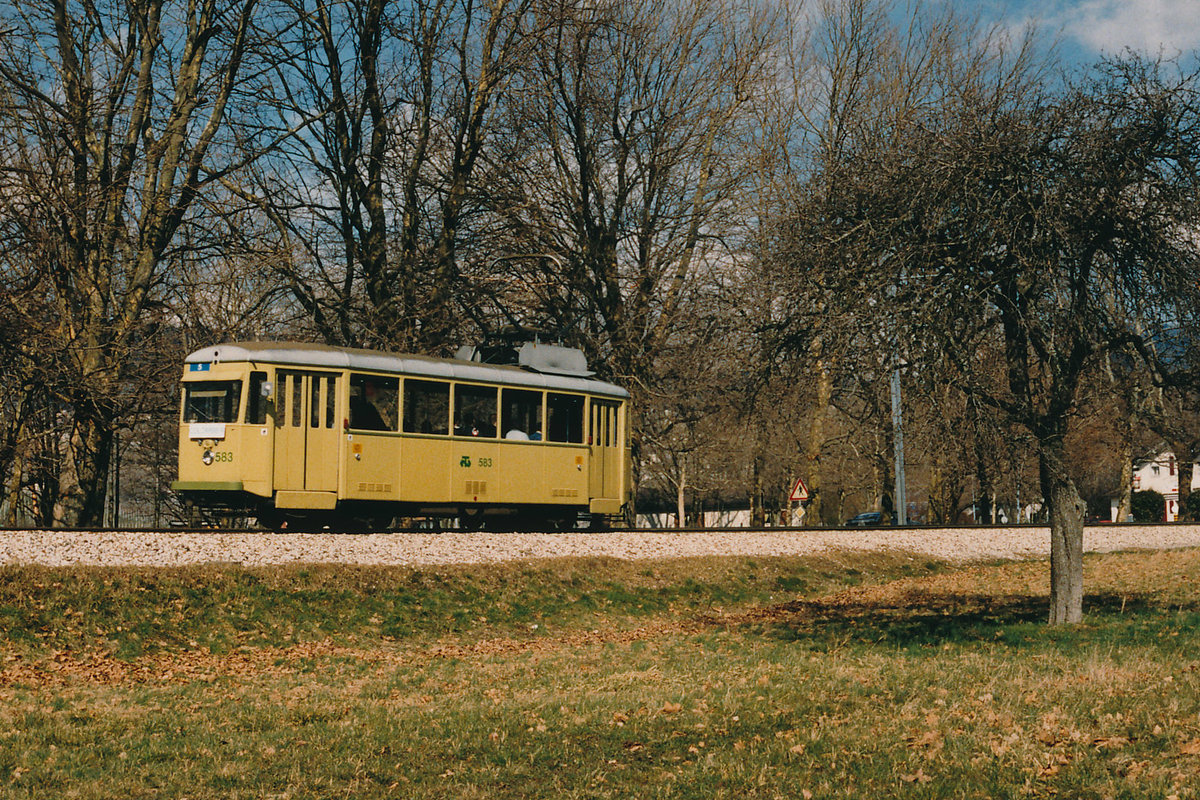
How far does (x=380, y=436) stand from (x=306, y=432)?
1.24 meters

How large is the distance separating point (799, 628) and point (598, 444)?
855 cm

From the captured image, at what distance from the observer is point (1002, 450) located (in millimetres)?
12859

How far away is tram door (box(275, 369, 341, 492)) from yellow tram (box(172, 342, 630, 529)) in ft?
0.05

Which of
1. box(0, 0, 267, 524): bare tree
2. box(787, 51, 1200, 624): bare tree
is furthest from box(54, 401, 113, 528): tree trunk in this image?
box(787, 51, 1200, 624): bare tree

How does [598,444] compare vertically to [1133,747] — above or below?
above

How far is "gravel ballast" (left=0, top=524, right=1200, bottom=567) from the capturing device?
1556cm

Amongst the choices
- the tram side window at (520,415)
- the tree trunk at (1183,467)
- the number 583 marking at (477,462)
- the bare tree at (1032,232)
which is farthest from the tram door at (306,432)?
the tree trunk at (1183,467)

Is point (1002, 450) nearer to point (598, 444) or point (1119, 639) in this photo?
point (1119, 639)

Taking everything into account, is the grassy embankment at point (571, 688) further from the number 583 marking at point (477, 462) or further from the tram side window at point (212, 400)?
the tram side window at point (212, 400)

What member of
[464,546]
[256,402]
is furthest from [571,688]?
[256,402]

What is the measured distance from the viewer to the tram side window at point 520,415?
827 inches

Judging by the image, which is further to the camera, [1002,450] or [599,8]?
[599,8]

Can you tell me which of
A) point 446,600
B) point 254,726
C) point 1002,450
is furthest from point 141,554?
point 1002,450

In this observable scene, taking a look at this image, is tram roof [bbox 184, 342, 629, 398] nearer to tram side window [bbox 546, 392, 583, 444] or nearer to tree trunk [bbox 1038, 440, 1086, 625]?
tram side window [bbox 546, 392, 583, 444]
